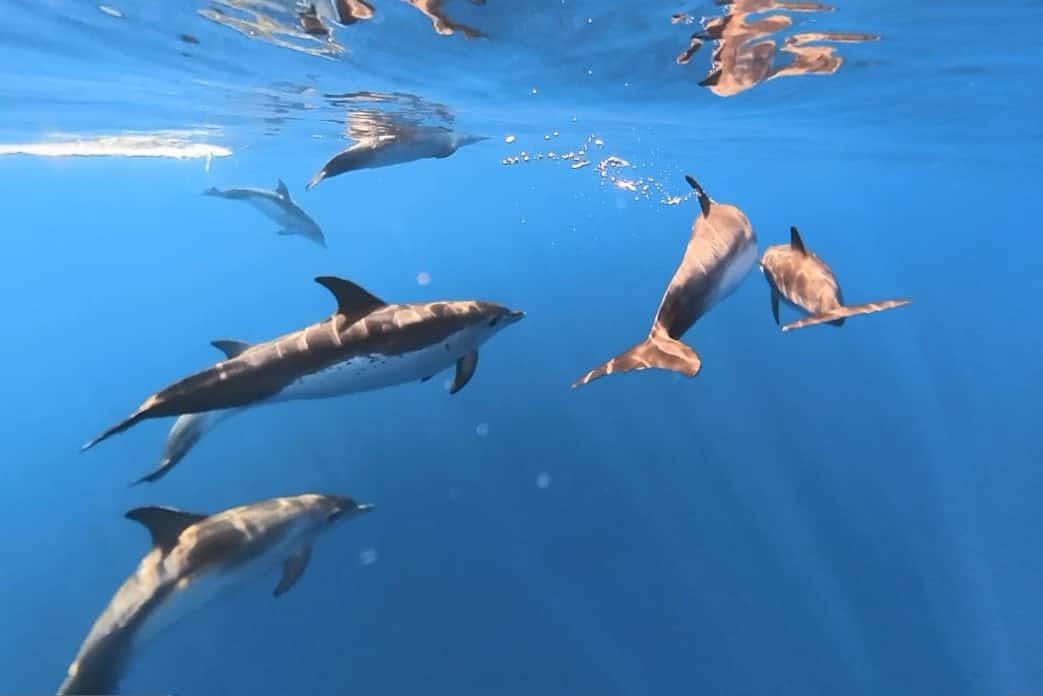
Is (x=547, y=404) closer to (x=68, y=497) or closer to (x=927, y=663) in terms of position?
(x=927, y=663)

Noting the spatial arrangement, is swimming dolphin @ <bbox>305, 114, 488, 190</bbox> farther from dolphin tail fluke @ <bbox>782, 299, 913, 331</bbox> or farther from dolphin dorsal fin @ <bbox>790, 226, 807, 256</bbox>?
dolphin tail fluke @ <bbox>782, 299, 913, 331</bbox>

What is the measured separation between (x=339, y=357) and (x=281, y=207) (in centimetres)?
937

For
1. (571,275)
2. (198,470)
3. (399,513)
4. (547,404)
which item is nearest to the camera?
(399,513)

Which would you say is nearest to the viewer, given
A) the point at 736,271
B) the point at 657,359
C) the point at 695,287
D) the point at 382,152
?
the point at 657,359

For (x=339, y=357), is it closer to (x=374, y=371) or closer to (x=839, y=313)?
(x=374, y=371)

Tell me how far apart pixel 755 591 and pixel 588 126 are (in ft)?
52.6

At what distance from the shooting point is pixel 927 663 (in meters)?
10.6

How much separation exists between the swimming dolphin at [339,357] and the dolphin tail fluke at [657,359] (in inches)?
58.1

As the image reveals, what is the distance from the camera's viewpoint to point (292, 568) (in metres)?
6.78

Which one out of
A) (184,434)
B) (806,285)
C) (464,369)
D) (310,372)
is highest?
(806,285)

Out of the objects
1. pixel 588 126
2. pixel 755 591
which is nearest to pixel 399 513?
pixel 755 591

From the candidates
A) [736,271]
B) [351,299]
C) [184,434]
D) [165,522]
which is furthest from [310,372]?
[736,271]

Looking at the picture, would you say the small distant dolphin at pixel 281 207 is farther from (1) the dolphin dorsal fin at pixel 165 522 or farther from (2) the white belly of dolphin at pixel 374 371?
(2) the white belly of dolphin at pixel 374 371

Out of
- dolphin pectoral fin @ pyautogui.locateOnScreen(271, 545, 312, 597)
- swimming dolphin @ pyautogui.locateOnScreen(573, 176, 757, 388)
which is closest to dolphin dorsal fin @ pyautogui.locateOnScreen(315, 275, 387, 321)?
swimming dolphin @ pyautogui.locateOnScreen(573, 176, 757, 388)
